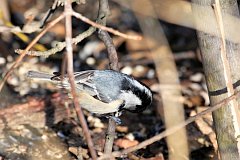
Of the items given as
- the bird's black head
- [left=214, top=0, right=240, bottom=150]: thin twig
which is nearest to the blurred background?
the bird's black head

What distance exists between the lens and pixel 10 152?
3561mm

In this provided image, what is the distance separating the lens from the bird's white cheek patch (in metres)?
3.21

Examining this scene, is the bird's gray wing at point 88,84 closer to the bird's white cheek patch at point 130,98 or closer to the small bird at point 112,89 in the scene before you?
the small bird at point 112,89

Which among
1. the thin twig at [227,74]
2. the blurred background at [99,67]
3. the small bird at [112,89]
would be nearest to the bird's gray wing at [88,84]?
the small bird at [112,89]

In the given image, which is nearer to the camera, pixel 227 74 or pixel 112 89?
pixel 227 74

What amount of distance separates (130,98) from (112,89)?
0.11 m

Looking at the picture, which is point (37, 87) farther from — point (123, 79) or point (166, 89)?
point (123, 79)

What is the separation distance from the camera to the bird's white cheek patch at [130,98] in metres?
3.21

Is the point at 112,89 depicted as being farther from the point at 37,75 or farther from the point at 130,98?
the point at 37,75

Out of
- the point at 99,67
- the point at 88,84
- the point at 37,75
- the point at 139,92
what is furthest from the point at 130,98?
the point at 99,67

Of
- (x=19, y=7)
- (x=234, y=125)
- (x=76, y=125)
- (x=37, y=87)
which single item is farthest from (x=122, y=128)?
(x=19, y=7)

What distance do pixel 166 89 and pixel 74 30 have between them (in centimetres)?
145

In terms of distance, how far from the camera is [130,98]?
3227mm

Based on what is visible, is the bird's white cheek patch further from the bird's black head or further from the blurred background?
the blurred background
